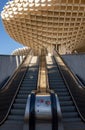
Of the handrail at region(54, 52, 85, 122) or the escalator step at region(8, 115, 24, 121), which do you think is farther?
the handrail at region(54, 52, 85, 122)

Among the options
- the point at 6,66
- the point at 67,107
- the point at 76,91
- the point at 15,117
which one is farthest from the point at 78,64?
the point at 15,117

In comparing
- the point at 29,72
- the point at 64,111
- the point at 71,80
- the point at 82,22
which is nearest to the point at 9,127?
the point at 64,111

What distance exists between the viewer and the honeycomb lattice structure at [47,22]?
4878cm

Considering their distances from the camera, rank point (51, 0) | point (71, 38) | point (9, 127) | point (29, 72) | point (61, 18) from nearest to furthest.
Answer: point (9, 127) < point (29, 72) < point (51, 0) < point (61, 18) < point (71, 38)

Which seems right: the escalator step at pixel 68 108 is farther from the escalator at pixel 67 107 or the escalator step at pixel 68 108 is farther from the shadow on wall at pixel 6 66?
the shadow on wall at pixel 6 66

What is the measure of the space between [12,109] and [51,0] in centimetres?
3903

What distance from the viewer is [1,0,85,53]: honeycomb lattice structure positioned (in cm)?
4878

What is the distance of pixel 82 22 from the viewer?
52000 millimetres

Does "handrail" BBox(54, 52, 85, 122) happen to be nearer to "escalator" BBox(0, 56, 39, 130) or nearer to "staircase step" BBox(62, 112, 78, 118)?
"staircase step" BBox(62, 112, 78, 118)

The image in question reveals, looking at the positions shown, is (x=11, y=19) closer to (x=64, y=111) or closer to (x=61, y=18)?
(x=61, y=18)

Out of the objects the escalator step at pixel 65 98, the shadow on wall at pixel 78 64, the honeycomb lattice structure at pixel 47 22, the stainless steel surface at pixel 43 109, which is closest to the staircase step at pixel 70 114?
the escalator step at pixel 65 98

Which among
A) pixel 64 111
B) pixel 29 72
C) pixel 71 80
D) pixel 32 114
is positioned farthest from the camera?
pixel 29 72

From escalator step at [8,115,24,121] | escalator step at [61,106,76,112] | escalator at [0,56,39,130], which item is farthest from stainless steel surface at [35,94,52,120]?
escalator step at [61,106,76,112]

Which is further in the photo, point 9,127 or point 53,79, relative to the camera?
point 53,79
